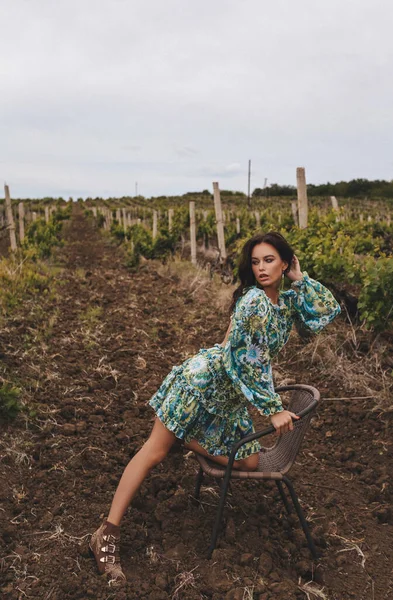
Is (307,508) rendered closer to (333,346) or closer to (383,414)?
(383,414)

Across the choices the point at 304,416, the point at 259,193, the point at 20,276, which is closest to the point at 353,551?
the point at 304,416

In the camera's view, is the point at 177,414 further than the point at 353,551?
No

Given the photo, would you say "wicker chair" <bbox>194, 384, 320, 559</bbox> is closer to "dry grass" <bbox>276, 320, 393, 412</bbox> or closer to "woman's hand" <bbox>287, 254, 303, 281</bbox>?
"woman's hand" <bbox>287, 254, 303, 281</bbox>

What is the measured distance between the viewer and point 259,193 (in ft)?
237

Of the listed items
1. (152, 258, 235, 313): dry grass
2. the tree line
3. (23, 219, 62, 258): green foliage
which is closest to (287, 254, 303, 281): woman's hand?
(152, 258, 235, 313): dry grass

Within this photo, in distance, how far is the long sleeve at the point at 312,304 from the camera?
8.52 ft

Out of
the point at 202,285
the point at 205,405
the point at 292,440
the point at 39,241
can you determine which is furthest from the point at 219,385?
the point at 39,241

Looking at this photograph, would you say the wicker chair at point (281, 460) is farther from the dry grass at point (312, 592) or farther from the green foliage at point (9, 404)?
the green foliage at point (9, 404)

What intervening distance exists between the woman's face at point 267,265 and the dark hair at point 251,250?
0.08ft

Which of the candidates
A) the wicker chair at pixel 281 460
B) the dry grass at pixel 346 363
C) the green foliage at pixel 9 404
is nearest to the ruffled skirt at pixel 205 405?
the wicker chair at pixel 281 460

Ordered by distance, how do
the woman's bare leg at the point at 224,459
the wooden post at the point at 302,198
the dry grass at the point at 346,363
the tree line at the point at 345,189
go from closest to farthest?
the woman's bare leg at the point at 224,459 < the dry grass at the point at 346,363 < the wooden post at the point at 302,198 < the tree line at the point at 345,189

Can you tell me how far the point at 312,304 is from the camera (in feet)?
8.52

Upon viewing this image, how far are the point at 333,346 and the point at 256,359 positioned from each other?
3.59 metres

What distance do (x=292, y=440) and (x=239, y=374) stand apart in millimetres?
582
